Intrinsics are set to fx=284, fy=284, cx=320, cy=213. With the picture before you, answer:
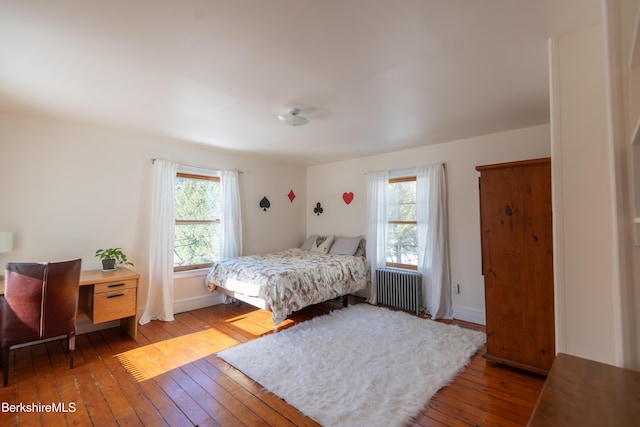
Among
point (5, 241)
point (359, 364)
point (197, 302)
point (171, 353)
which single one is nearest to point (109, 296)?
point (171, 353)

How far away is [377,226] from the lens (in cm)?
446

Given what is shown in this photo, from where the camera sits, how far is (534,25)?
1574mm

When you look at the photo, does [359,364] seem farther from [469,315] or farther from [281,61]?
[281,61]

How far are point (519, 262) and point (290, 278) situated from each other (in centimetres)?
227

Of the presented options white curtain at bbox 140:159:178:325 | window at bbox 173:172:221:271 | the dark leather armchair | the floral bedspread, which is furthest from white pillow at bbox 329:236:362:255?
the dark leather armchair

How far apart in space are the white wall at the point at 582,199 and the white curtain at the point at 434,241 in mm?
2240

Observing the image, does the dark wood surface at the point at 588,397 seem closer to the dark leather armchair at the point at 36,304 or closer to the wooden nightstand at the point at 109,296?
the dark leather armchair at the point at 36,304

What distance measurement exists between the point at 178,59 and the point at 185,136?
1.89 meters

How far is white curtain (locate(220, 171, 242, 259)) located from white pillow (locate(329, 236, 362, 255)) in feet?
5.12

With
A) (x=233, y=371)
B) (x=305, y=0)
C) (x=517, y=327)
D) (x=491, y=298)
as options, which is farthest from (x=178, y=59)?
(x=517, y=327)

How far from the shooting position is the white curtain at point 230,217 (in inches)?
172

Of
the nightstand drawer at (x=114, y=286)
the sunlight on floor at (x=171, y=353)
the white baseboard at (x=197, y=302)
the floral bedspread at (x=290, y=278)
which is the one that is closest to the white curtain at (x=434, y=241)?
the floral bedspread at (x=290, y=278)

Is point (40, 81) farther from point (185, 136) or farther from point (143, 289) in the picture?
point (143, 289)

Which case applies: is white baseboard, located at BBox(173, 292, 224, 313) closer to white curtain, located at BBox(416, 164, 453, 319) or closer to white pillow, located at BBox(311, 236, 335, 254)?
white pillow, located at BBox(311, 236, 335, 254)
